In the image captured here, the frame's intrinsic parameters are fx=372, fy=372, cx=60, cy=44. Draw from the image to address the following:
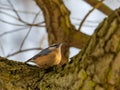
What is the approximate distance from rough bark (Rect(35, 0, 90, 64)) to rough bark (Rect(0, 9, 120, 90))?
3.10ft

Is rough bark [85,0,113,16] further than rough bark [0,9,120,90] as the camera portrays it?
Yes

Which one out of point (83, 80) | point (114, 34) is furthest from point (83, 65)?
point (114, 34)

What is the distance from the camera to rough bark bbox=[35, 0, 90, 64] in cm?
216

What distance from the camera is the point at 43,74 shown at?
1229 millimetres

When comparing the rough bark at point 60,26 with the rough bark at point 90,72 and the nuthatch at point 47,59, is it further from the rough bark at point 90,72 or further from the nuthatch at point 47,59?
the rough bark at point 90,72

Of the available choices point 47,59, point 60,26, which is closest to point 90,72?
point 47,59

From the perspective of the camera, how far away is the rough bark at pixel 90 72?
3.25 feet

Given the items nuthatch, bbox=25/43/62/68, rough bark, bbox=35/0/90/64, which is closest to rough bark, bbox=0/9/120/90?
nuthatch, bbox=25/43/62/68

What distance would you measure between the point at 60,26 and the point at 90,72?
117 cm

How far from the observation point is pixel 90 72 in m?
1.04

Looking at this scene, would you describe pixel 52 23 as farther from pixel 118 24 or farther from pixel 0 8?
pixel 118 24

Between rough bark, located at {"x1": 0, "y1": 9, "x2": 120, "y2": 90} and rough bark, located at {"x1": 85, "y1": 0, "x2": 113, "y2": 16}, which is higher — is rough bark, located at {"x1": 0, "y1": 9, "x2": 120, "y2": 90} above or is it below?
below

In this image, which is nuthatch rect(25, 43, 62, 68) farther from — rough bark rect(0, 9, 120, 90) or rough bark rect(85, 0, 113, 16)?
rough bark rect(85, 0, 113, 16)

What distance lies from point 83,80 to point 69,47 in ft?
3.76
